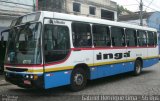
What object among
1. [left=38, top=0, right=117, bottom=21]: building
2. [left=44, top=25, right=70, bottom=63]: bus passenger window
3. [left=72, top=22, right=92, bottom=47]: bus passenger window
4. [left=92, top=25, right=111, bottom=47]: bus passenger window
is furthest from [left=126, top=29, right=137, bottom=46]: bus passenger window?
[left=38, top=0, right=117, bottom=21]: building

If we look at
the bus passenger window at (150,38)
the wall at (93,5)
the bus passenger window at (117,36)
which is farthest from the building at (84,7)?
the bus passenger window at (117,36)

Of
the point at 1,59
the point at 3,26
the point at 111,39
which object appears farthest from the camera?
the point at 3,26

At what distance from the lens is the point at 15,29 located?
33.0 feet

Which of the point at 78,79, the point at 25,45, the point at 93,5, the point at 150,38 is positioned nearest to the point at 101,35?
the point at 78,79

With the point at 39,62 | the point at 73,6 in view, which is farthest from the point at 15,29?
the point at 73,6

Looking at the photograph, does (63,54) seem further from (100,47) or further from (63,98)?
(100,47)

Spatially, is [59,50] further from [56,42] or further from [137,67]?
[137,67]

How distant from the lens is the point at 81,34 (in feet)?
35.2

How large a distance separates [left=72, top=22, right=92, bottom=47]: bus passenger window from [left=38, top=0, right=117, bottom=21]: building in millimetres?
12509

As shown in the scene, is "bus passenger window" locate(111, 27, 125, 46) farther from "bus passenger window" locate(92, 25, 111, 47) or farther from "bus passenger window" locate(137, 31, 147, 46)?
"bus passenger window" locate(137, 31, 147, 46)

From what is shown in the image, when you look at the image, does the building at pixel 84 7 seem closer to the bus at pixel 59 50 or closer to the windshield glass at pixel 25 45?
the bus at pixel 59 50

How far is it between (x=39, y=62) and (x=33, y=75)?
1.50 feet

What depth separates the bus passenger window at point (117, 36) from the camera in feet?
41.8

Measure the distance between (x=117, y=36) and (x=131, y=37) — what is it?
1611 mm
